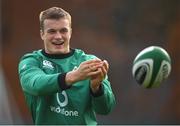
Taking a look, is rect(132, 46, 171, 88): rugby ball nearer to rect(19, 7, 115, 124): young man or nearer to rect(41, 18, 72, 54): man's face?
rect(19, 7, 115, 124): young man

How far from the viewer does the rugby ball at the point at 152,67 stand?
5.73 metres

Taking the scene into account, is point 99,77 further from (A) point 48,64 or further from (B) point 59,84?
(A) point 48,64

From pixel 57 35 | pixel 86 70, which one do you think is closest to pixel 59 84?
pixel 86 70

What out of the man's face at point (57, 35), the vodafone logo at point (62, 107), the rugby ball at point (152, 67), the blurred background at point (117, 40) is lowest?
the blurred background at point (117, 40)

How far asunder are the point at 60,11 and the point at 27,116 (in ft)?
17.3

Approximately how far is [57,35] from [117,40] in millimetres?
5762

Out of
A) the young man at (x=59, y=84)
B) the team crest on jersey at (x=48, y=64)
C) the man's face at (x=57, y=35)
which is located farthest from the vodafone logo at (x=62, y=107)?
the man's face at (x=57, y=35)

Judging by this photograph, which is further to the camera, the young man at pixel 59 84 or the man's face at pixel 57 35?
the man's face at pixel 57 35

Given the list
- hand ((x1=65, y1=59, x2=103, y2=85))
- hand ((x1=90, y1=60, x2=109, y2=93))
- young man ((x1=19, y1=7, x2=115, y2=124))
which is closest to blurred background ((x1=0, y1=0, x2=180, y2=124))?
young man ((x1=19, y1=7, x2=115, y2=124))

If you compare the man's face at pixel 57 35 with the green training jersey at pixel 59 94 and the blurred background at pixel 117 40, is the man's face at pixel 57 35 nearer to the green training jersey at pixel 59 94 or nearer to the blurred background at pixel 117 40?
the green training jersey at pixel 59 94

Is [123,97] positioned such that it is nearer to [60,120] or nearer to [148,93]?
[148,93]

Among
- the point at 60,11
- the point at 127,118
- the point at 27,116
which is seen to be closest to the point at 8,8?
the point at 27,116

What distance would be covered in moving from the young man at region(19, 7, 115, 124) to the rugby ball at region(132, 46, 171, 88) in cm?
25

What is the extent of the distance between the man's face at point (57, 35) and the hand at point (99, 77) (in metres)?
0.39
